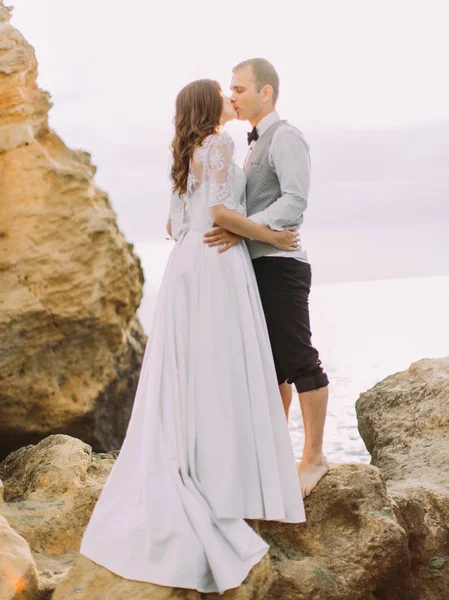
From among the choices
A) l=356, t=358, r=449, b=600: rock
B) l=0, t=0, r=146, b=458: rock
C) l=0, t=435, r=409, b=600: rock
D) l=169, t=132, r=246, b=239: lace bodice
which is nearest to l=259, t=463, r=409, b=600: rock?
l=0, t=435, r=409, b=600: rock

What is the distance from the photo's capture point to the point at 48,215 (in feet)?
23.0

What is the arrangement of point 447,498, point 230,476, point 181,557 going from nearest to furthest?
point 181,557 < point 230,476 < point 447,498

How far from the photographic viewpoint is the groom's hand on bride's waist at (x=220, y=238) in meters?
3.27

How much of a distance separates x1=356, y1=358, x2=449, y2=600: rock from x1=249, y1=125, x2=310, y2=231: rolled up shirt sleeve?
1715mm

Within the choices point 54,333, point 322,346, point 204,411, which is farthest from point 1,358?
point 322,346

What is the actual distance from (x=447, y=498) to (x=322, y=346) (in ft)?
95.8

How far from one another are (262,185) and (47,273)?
4001 millimetres

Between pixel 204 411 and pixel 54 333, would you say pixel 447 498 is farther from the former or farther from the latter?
pixel 54 333

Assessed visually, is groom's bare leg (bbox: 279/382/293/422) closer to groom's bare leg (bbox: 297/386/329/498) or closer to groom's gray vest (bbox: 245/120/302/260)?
groom's bare leg (bbox: 297/386/329/498)

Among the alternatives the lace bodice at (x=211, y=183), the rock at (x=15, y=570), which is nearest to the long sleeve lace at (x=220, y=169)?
the lace bodice at (x=211, y=183)

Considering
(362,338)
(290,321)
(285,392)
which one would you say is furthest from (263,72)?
(362,338)

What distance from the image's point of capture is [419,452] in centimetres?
457

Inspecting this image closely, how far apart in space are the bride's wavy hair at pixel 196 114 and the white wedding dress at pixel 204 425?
0.22ft

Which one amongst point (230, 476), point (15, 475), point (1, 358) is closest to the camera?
point (230, 476)
